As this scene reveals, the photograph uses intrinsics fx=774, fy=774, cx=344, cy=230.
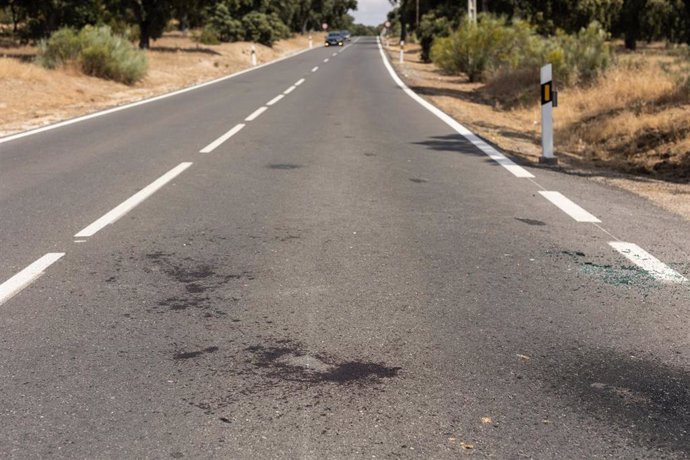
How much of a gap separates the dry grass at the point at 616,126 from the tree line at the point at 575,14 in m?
23.6

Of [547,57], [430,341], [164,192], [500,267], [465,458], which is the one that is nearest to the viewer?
[465,458]

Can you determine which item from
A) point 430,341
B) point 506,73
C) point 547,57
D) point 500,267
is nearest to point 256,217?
point 500,267

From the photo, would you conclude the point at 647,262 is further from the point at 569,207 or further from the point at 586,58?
the point at 586,58

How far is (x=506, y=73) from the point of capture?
24.5 metres

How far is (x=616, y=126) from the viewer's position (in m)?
13.2

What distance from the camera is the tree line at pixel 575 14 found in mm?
44062

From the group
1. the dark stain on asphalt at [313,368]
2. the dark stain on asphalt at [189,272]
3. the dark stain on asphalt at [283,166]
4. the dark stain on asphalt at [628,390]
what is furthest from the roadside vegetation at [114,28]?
the dark stain on asphalt at [628,390]

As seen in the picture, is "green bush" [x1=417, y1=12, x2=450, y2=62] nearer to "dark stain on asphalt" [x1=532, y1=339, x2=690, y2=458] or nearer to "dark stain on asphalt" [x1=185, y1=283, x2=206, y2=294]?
"dark stain on asphalt" [x1=185, y1=283, x2=206, y2=294]

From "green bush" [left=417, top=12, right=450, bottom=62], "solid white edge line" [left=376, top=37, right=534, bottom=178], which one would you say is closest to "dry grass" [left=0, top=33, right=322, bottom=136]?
"solid white edge line" [left=376, top=37, right=534, bottom=178]

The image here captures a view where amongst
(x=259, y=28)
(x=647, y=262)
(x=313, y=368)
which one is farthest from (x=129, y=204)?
(x=259, y=28)

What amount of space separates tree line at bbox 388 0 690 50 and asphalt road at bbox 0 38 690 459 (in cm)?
3704

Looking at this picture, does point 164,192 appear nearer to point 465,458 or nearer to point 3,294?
point 3,294

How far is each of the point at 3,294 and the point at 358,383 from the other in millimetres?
2536

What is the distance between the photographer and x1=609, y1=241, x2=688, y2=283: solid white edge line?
16.4ft
